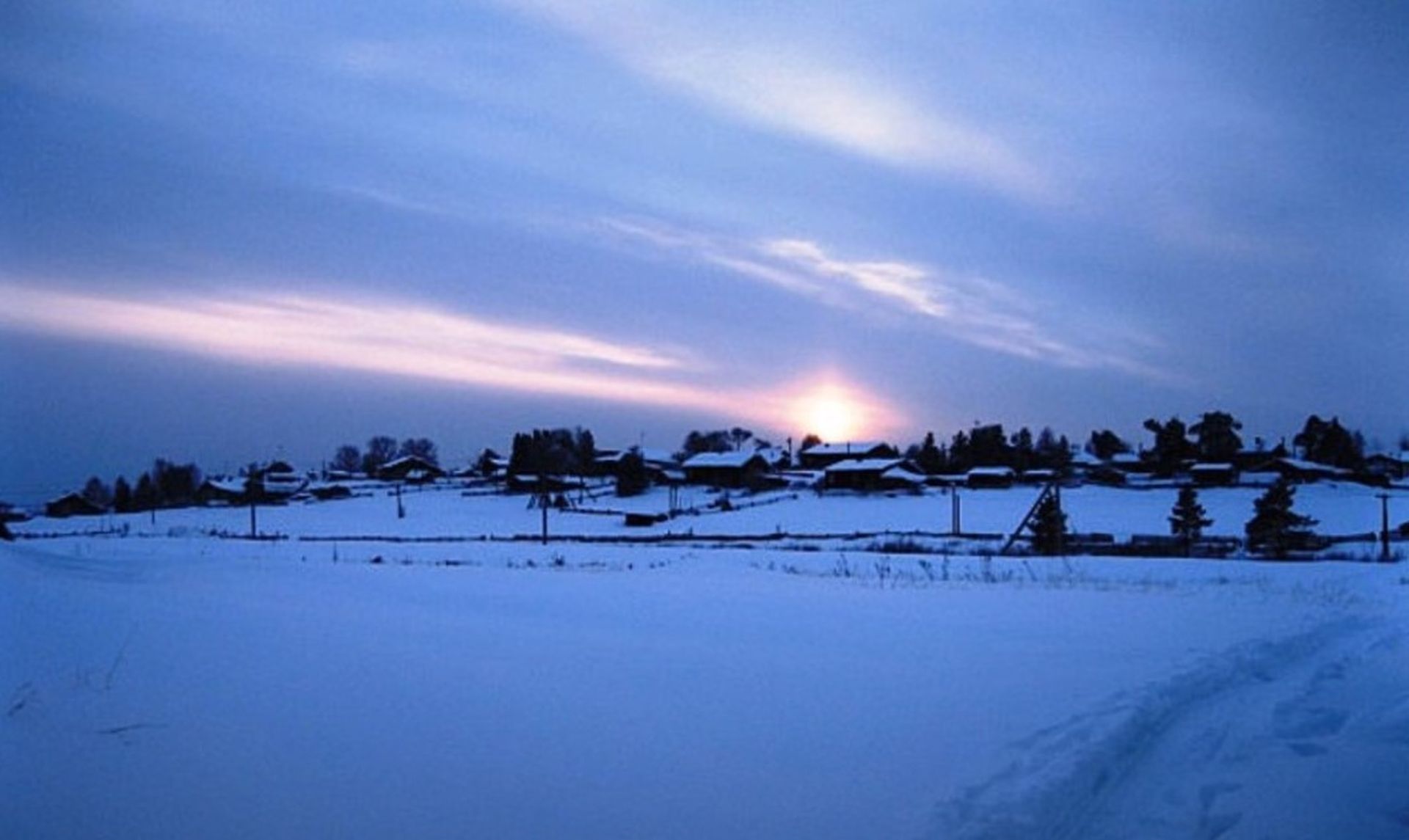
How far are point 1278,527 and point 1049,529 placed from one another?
1004 centimetres

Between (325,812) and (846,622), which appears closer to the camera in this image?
(325,812)

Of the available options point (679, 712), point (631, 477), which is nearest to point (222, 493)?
point (631, 477)

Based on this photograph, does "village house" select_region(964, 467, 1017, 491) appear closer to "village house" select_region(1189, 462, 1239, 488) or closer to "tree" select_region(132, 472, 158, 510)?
"village house" select_region(1189, 462, 1239, 488)

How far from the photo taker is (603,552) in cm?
3238

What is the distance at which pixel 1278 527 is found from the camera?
3497 cm

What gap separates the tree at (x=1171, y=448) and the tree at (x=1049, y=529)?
184 feet

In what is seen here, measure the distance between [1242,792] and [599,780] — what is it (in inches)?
159

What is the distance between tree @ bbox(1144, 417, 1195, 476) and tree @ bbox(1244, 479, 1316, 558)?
1896 inches

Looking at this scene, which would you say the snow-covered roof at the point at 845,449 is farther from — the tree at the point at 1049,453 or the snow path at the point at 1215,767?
the snow path at the point at 1215,767

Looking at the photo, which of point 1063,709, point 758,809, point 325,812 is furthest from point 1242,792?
point 325,812

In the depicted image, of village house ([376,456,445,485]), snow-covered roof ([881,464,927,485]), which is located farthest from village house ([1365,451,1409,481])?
village house ([376,456,445,485])

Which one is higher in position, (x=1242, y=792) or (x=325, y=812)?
(x=325, y=812)

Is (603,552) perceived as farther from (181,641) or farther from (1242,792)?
(1242,792)

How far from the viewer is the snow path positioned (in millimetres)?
5020
